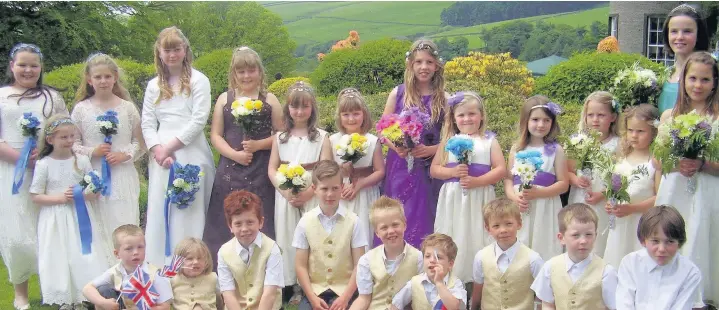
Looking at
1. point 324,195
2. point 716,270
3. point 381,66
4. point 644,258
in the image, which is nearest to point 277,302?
point 324,195

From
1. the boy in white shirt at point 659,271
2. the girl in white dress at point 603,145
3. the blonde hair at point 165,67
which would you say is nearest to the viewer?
the boy in white shirt at point 659,271

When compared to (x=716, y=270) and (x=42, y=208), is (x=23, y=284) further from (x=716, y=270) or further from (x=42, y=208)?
(x=716, y=270)

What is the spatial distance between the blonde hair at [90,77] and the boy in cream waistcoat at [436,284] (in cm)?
340

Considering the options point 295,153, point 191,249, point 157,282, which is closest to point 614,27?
point 295,153

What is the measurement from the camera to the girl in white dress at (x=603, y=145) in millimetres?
6723

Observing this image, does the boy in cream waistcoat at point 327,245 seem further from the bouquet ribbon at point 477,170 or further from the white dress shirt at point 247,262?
the bouquet ribbon at point 477,170

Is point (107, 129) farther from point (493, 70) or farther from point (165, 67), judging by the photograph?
point (493, 70)

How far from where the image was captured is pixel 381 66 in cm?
1439

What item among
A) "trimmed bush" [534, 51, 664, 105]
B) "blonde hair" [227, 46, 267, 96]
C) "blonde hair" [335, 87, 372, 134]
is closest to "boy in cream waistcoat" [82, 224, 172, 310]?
"blonde hair" [227, 46, 267, 96]

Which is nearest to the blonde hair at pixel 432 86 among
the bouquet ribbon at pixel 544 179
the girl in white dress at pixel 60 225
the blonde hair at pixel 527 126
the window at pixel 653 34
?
the blonde hair at pixel 527 126

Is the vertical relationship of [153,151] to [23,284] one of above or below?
above

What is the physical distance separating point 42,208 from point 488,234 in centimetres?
387

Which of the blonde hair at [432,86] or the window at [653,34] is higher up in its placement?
the window at [653,34]

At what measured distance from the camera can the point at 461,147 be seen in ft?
21.7
